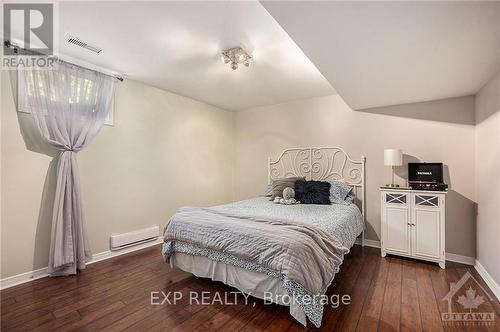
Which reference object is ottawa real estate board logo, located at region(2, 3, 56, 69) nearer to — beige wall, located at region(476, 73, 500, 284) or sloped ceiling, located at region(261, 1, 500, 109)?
sloped ceiling, located at region(261, 1, 500, 109)

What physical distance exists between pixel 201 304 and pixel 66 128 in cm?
248

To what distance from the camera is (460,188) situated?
9.77ft

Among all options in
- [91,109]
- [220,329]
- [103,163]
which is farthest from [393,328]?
[91,109]

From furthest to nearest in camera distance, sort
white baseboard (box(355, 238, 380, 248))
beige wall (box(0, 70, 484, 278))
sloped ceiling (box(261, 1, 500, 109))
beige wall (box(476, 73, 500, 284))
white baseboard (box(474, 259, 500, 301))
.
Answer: white baseboard (box(355, 238, 380, 248)) → beige wall (box(0, 70, 484, 278)) → beige wall (box(476, 73, 500, 284)) → white baseboard (box(474, 259, 500, 301)) → sloped ceiling (box(261, 1, 500, 109))

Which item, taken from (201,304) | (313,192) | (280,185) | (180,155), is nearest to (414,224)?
(313,192)

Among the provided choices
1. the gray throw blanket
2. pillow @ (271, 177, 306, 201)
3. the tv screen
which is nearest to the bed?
the gray throw blanket

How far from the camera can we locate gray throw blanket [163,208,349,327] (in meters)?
1.71

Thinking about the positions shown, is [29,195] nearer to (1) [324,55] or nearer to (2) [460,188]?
(1) [324,55]

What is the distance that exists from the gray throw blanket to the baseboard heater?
1013 millimetres

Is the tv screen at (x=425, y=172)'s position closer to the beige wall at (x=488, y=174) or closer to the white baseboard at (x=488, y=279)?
the beige wall at (x=488, y=174)

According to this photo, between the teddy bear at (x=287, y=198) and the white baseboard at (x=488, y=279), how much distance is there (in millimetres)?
2173

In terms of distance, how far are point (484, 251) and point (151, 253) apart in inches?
164

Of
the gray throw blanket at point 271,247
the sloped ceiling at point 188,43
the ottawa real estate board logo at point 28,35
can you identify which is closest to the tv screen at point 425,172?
the sloped ceiling at point 188,43

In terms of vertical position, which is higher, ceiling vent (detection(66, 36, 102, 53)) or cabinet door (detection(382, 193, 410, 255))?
ceiling vent (detection(66, 36, 102, 53))
